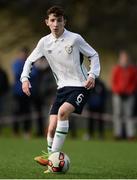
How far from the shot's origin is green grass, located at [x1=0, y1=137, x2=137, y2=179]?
36.8 ft

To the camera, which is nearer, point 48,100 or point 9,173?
point 9,173

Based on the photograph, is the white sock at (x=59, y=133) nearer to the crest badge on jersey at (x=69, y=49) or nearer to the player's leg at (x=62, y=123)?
the player's leg at (x=62, y=123)

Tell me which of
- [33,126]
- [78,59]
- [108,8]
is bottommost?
[33,126]

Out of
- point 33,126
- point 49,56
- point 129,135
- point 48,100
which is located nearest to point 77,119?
point 33,126

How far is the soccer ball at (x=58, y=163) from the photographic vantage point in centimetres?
1134

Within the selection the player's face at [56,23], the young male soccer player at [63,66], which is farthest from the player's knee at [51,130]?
the player's face at [56,23]

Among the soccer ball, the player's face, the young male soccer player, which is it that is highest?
the player's face

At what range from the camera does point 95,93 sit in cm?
2297

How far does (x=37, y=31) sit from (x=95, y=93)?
33.9 ft

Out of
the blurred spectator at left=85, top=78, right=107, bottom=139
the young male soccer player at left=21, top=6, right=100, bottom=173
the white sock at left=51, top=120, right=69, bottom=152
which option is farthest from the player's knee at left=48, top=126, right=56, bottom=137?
the blurred spectator at left=85, top=78, right=107, bottom=139

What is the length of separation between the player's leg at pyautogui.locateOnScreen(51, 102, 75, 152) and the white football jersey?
0.42m

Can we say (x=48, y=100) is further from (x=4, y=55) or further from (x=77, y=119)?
(x=4, y=55)

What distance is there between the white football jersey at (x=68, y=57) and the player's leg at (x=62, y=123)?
421 mm

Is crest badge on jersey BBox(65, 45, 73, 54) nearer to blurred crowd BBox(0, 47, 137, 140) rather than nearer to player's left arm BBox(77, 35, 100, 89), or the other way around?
player's left arm BBox(77, 35, 100, 89)
